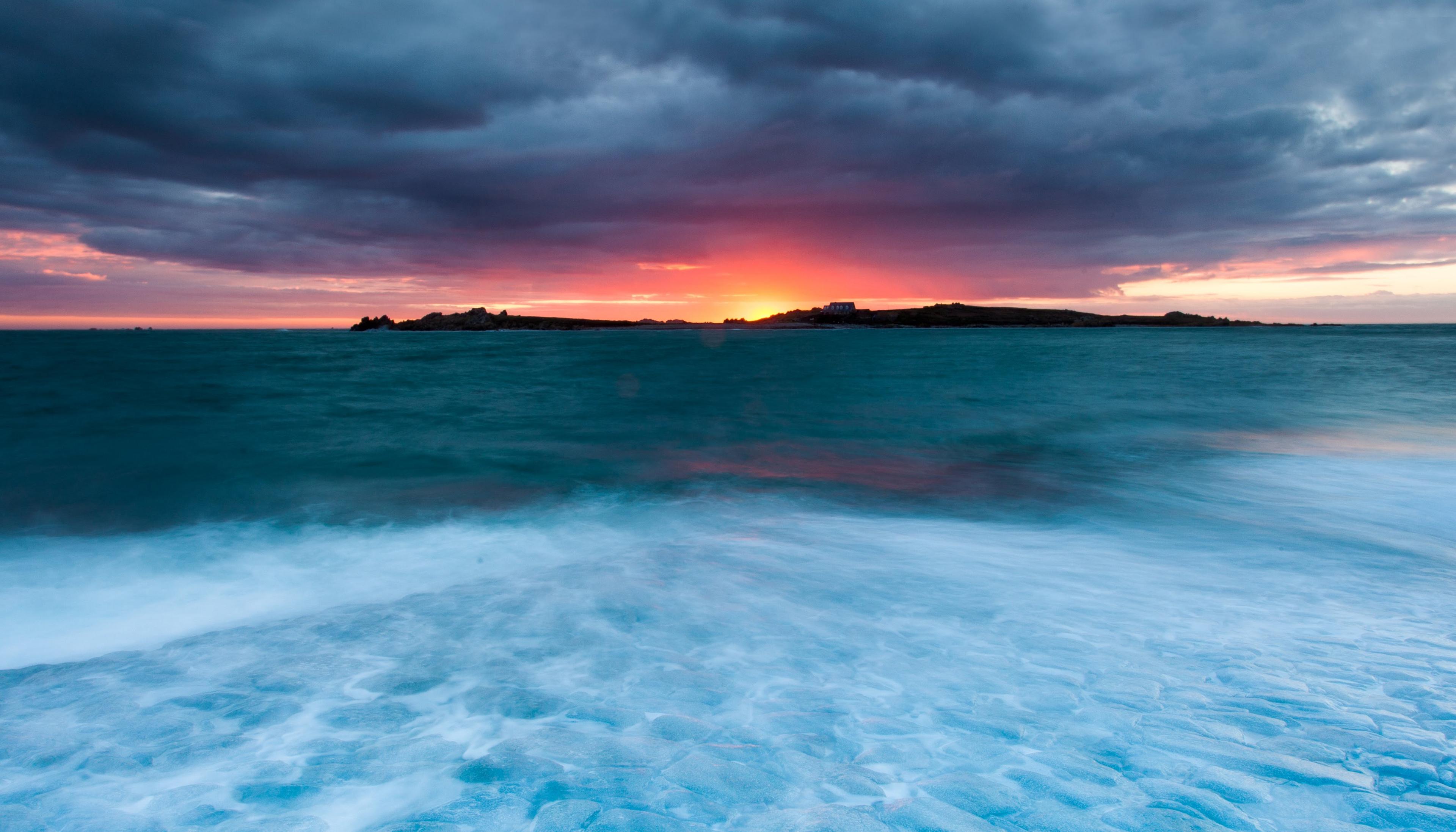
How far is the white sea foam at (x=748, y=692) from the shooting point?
10.0 feet

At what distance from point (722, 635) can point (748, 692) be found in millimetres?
839

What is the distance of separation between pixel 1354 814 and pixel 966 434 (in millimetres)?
13068

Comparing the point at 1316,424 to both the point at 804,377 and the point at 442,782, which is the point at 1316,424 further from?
the point at 442,782

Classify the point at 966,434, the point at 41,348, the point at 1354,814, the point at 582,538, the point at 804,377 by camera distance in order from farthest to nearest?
the point at 41,348, the point at 804,377, the point at 966,434, the point at 582,538, the point at 1354,814

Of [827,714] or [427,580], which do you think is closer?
[827,714]

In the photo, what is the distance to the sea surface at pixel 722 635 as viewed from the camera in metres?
3.12

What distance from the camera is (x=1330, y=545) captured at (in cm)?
719

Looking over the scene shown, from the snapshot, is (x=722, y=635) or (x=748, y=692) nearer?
(x=748, y=692)

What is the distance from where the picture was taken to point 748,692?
400 cm

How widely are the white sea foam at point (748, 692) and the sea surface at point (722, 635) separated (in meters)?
0.03

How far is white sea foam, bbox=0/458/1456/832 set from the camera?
306 cm

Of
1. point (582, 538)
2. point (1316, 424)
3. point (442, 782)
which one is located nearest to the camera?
point (442, 782)

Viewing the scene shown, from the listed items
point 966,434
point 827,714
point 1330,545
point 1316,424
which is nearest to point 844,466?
point 966,434

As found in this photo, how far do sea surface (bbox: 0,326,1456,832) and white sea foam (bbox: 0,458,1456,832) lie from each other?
0.09 feet
